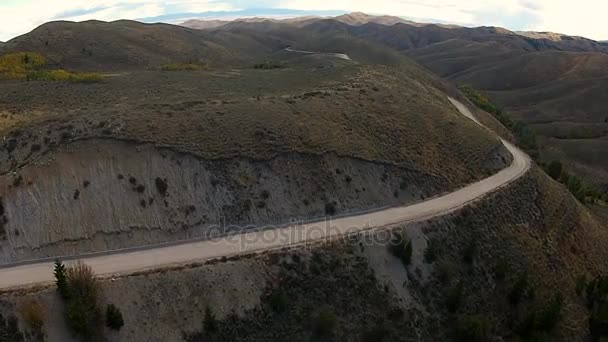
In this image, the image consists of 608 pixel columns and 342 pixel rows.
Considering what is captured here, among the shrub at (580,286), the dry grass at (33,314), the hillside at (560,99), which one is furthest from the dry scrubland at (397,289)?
the hillside at (560,99)

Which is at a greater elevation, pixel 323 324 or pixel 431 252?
pixel 431 252

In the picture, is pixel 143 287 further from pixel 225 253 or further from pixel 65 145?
pixel 65 145

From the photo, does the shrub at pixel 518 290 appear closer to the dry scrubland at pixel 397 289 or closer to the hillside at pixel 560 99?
the dry scrubland at pixel 397 289

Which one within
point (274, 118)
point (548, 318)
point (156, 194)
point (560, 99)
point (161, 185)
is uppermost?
point (274, 118)

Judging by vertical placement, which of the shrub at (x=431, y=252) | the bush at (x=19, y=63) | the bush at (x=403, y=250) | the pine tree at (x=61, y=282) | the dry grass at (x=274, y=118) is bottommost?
the shrub at (x=431, y=252)

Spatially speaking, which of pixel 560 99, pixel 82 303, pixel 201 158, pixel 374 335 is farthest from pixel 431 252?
pixel 560 99

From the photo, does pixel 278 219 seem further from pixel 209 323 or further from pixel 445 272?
pixel 445 272
